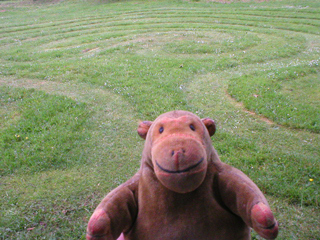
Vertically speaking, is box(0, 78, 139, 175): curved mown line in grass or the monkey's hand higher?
the monkey's hand

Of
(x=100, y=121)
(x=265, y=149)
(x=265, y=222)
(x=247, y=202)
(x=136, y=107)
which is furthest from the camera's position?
(x=136, y=107)

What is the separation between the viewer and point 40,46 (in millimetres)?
10734

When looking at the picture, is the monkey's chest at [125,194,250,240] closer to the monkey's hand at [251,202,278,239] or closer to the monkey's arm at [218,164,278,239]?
the monkey's arm at [218,164,278,239]

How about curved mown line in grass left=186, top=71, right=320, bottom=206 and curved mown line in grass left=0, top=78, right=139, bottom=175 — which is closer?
curved mown line in grass left=186, top=71, right=320, bottom=206

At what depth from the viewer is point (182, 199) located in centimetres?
196

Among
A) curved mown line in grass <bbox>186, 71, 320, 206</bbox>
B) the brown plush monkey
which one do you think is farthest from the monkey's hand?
curved mown line in grass <bbox>186, 71, 320, 206</bbox>

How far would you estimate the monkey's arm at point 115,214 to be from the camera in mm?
1786

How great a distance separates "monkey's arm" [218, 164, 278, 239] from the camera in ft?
5.49

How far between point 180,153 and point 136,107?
3.90 metres

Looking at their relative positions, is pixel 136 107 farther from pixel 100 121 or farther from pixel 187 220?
pixel 187 220

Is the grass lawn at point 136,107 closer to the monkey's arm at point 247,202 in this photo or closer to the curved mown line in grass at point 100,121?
the curved mown line in grass at point 100,121

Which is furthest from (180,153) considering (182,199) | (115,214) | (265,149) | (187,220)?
(265,149)

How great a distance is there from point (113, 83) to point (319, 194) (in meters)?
4.73

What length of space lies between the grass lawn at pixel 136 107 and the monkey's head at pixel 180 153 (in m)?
1.58
